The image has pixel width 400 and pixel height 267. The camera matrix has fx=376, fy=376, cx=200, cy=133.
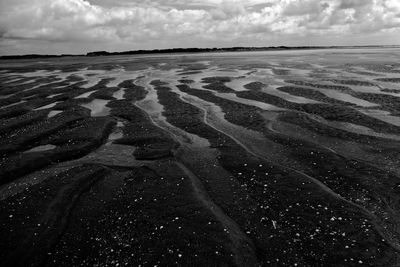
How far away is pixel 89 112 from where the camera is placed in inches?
690

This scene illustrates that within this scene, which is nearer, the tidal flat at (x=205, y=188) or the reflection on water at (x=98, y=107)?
the tidal flat at (x=205, y=188)

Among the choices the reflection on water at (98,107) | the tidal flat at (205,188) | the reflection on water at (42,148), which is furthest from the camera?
the reflection on water at (98,107)

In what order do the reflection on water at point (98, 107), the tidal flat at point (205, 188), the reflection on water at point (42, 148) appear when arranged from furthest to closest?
the reflection on water at point (98, 107) < the reflection on water at point (42, 148) < the tidal flat at point (205, 188)

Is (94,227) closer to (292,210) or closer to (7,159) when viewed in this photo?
(292,210)

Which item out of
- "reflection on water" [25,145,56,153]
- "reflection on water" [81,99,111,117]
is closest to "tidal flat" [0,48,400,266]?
"reflection on water" [25,145,56,153]

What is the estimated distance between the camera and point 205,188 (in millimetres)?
8320

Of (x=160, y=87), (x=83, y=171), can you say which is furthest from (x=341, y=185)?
(x=160, y=87)

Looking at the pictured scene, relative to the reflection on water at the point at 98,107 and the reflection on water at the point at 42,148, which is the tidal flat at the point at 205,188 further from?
the reflection on water at the point at 98,107

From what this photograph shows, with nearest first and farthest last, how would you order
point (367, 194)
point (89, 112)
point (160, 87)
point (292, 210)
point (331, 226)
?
point (331, 226) → point (292, 210) → point (367, 194) → point (89, 112) → point (160, 87)

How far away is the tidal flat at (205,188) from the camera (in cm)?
598

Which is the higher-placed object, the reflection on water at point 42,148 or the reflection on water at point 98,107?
the reflection on water at point 42,148

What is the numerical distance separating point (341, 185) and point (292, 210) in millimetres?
1717

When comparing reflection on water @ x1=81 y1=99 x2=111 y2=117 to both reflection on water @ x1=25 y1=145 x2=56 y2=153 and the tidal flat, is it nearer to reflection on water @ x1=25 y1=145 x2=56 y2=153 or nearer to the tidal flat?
the tidal flat

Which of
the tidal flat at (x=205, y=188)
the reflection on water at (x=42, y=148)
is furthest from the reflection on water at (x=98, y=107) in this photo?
the reflection on water at (x=42, y=148)
